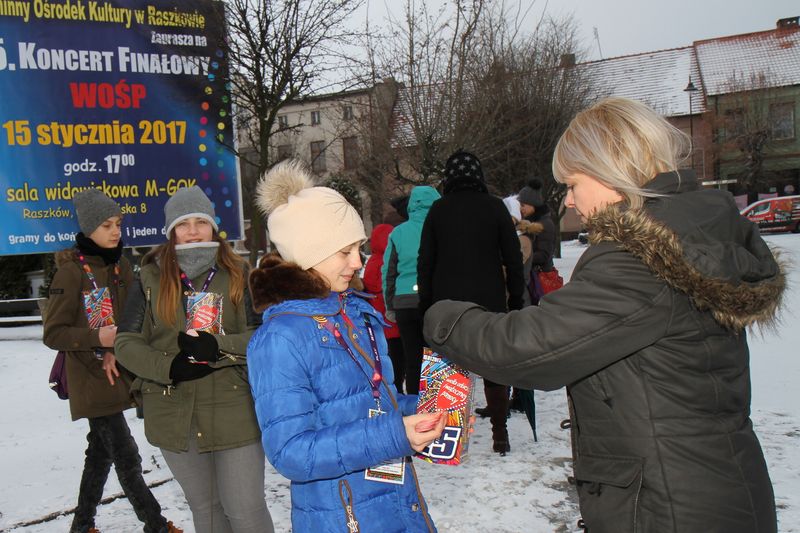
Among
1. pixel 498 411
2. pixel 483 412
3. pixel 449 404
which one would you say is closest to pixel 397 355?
pixel 483 412

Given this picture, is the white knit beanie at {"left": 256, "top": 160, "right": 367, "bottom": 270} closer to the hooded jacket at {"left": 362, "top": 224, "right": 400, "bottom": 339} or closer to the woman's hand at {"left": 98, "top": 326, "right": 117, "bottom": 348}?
the woman's hand at {"left": 98, "top": 326, "right": 117, "bottom": 348}

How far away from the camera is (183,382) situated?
288 centimetres

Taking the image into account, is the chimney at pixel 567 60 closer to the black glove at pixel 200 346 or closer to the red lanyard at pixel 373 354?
the black glove at pixel 200 346

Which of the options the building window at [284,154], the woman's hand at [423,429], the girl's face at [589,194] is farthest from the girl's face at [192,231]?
the building window at [284,154]

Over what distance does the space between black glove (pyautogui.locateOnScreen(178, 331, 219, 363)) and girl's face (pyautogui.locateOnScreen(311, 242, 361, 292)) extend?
0.83 m

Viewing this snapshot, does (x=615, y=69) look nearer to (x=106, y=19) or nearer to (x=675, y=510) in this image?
(x=106, y=19)

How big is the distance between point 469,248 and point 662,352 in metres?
3.16

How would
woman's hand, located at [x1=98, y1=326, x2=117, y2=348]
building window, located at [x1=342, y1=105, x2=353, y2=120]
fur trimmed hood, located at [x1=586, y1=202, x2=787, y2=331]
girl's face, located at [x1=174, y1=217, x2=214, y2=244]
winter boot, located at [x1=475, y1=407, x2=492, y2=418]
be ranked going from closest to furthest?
1. fur trimmed hood, located at [x1=586, y1=202, x2=787, y2=331]
2. girl's face, located at [x1=174, y1=217, x2=214, y2=244]
3. woman's hand, located at [x1=98, y1=326, x2=117, y2=348]
4. winter boot, located at [x1=475, y1=407, x2=492, y2=418]
5. building window, located at [x1=342, y1=105, x2=353, y2=120]

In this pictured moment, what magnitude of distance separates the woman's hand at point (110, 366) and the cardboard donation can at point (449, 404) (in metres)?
2.45

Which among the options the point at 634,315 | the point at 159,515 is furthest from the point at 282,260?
the point at 159,515

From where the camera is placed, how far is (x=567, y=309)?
5.20ft

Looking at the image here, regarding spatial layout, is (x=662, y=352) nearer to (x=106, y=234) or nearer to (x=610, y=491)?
(x=610, y=491)

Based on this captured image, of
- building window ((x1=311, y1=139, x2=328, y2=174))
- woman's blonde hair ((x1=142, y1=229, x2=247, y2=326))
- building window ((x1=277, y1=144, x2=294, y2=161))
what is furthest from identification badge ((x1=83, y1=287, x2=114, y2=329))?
building window ((x1=277, y1=144, x2=294, y2=161))

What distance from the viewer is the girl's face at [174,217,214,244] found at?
10.3 ft
